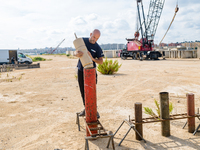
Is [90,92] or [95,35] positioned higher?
[95,35]

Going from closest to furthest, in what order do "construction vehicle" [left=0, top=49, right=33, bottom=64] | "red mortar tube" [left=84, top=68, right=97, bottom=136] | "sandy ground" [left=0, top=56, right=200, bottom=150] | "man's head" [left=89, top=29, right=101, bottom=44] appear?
"red mortar tube" [left=84, top=68, right=97, bottom=136]
"sandy ground" [left=0, top=56, right=200, bottom=150]
"man's head" [left=89, top=29, right=101, bottom=44]
"construction vehicle" [left=0, top=49, right=33, bottom=64]

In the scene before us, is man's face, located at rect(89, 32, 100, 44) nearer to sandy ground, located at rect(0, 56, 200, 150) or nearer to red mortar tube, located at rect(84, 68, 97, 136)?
red mortar tube, located at rect(84, 68, 97, 136)

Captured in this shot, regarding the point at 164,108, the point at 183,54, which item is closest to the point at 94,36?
the point at 164,108

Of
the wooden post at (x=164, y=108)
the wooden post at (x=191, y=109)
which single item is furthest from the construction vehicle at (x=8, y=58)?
the wooden post at (x=191, y=109)

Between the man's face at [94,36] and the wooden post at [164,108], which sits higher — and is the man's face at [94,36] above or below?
above

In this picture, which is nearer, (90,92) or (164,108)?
(90,92)

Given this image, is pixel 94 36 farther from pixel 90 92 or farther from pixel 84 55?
pixel 90 92

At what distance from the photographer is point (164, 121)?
12.6ft

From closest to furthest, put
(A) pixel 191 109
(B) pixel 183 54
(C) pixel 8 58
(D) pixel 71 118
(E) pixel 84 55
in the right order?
(E) pixel 84 55 → (A) pixel 191 109 → (D) pixel 71 118 → (C) pixel 8 58 → (B) pixel 183 54

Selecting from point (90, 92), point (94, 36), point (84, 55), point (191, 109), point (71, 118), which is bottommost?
point (71, 118)

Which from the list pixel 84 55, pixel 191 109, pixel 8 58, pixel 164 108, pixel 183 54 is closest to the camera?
pixel 84 55

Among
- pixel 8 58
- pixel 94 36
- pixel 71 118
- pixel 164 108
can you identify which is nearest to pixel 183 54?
pixel 8 58

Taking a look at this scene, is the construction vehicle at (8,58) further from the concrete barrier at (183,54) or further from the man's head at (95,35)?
the man's head at (95,35)

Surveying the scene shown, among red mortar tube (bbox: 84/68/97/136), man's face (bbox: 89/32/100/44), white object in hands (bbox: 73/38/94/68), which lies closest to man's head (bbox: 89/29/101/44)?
man's face (bbox: 89/32/100/44)
